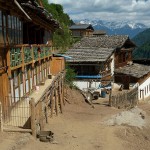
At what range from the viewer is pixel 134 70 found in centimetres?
4666

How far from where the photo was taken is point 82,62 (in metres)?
40.3

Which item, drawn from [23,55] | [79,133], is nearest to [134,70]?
[79,133]

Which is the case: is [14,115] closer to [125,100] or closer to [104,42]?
[125,100]

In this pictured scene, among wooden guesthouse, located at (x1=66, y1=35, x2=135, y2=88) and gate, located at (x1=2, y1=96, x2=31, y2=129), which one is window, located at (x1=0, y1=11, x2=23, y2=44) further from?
wooden guesthouse, located at (x1=66, y1=35, x2=135, y2=88)

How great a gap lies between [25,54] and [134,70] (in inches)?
1078

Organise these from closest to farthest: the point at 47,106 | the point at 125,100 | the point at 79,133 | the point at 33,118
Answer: the point at 33,118
the point at 79,133
the point at 47,106
the point at 125,100

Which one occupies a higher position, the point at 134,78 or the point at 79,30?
the point at 79,30

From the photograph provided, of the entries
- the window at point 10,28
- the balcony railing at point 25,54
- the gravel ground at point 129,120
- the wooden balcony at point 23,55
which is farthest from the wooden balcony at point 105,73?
the window at point 10,28

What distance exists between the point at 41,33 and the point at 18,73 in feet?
32.8

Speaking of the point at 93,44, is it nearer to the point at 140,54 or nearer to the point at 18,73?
the point at 18,73

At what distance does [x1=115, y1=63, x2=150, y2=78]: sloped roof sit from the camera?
43.9 meters

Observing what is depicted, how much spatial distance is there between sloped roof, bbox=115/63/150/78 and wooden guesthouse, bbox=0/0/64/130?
16.9m

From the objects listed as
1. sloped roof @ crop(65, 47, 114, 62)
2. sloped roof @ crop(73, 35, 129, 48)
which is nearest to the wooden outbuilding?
sloped roof @ crop(65, 47, 114, 62)

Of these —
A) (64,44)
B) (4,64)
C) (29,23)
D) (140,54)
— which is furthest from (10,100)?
(140,54)
